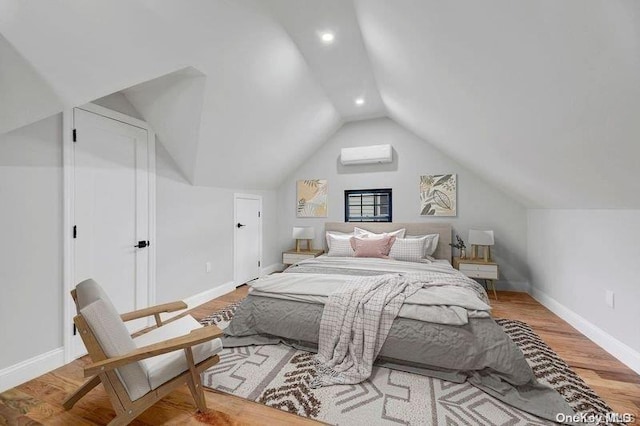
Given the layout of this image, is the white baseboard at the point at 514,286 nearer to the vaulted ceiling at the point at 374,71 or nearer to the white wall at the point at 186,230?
the vaulted ceiling at the point at 374,71

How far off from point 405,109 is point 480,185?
178cm

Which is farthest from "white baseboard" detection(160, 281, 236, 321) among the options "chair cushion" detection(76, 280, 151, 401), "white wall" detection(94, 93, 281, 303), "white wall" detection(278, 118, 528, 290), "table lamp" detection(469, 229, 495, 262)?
"table lamp" detection(469, 229, 495, 262)

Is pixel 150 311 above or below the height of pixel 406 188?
below

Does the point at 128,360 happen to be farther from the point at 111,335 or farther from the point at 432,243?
the point at 432,243

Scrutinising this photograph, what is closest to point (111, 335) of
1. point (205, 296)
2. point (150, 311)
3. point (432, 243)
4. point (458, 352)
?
point (150, 311)

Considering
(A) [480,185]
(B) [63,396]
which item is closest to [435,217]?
(A) [480,185]

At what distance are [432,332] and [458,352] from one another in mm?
195

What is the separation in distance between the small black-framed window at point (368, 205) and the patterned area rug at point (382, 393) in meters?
2.77

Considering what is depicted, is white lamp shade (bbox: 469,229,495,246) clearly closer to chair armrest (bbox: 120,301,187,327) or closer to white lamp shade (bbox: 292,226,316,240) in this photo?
white lamp shade (bbox: 292,226,316,240)

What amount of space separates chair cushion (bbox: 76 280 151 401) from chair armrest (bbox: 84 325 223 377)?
7 cm

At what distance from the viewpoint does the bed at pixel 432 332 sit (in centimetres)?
164

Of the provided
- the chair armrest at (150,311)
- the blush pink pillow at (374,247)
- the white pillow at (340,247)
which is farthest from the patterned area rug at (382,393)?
the white pillow at (340,247)

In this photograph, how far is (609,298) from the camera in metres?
2.20

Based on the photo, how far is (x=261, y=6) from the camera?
2.04 m
